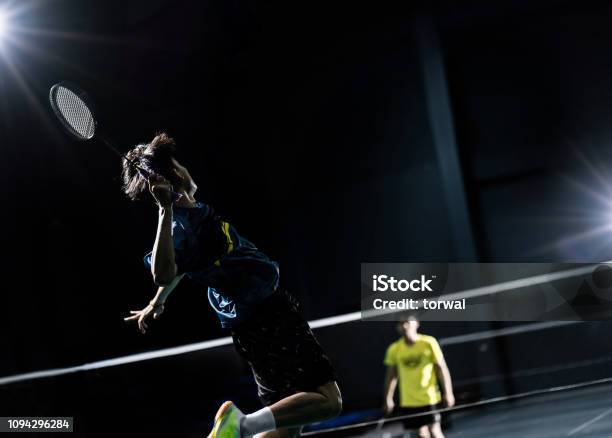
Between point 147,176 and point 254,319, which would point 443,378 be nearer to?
point 254,319

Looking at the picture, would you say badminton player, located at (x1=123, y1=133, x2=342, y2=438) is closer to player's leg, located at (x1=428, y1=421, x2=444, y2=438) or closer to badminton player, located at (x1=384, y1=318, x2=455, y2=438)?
player's leg, located at (x1=428, y1=421, x2=444, y2=438)

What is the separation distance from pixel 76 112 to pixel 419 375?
10.4 feet

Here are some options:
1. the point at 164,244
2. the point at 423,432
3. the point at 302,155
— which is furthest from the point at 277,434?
the point at 302,155

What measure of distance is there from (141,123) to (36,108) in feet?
3.66

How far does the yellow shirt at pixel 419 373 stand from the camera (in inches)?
201

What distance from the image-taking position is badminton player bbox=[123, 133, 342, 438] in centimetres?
242

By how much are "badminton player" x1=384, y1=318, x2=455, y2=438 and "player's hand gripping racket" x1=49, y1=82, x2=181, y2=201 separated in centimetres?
299

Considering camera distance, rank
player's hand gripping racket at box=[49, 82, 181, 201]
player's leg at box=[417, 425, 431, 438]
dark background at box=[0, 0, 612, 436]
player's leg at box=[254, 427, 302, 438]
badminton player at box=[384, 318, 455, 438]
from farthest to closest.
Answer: dark background at box=[0, 0, 612, 436]
badminton player at box=[384, 318, 455, 438]
player's leg at box=[417, 425, 431, 438]
player's hand gripping racket at box=[49, 82, 181, 201]
player's leg at box=[254, 427, 302, 438]

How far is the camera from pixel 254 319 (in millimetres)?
2533

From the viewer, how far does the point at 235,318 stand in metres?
2.54

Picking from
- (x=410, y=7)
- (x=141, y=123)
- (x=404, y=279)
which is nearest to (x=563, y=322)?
(x=404, y=279)

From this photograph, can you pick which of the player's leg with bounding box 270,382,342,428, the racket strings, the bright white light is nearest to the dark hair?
the racket strings

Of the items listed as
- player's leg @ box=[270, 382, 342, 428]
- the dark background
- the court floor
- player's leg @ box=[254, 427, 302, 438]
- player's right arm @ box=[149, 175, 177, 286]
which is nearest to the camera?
player's right arm @ box=[149, 175, 177, 286]

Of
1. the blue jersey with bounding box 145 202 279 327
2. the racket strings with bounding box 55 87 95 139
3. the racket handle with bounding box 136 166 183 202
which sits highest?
the racket strings with bounding box 55 87 95 139
